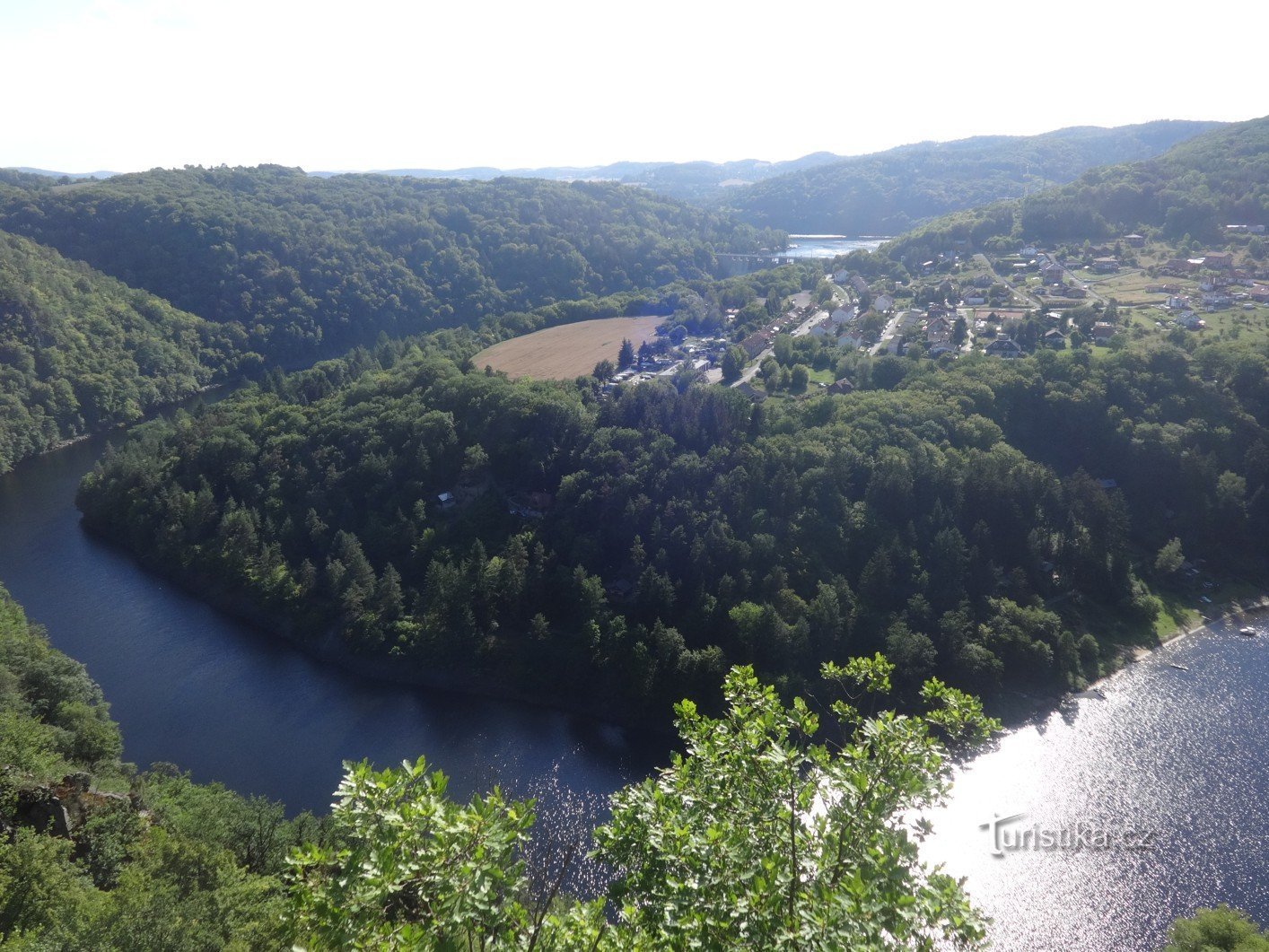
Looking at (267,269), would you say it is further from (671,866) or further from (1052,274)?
(671,866)

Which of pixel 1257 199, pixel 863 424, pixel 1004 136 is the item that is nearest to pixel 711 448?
pixel 863 424

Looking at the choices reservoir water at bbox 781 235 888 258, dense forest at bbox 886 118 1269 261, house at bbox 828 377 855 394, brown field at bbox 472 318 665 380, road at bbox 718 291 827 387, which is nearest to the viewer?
house at bbox 828 377 855 394

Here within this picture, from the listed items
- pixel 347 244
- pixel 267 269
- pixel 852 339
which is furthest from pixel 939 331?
pixel 267 269

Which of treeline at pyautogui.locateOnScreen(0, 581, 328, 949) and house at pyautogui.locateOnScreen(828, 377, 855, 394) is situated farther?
house at pyautogui.locateOnScreen(828, 377, 855, 394)

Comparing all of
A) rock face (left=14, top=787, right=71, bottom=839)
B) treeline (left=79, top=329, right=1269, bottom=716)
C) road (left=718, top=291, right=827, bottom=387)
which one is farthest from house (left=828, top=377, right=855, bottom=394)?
rock face (left=14, top=787, right=71, bottom=839)

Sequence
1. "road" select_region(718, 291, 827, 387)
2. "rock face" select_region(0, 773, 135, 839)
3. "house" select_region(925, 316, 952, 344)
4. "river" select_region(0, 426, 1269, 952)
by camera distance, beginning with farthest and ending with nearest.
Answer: "house" select_region(925, 316, 952, 344), "road" select_region(718, 291, 827, 387), "river" select_region(0, 426, 1269, 952), "rock face" select_region(0, 773, 135, 839)

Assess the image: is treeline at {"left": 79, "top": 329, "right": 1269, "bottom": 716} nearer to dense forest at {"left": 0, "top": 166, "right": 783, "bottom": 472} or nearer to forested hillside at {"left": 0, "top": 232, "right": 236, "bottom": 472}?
forested hillside at {"left": 0, "top": 232, "right": 236, "bottom": 472}
